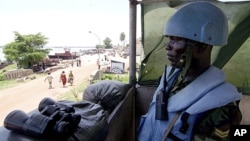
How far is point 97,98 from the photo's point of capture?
6.43ft

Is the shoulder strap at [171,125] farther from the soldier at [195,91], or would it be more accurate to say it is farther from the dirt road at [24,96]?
the dirt road at [24,96]

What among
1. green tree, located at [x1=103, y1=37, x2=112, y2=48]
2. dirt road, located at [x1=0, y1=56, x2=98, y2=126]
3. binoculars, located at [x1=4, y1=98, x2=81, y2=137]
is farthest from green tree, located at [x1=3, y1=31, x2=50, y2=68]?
binoculars, located at [x1=4, y1=98, x2=81, y2=137]

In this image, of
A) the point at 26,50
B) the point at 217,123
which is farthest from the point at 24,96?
the point at 26,50

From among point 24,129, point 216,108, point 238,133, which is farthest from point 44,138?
point 238,133

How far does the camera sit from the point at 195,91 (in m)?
1.14

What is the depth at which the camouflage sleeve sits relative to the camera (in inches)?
39.0

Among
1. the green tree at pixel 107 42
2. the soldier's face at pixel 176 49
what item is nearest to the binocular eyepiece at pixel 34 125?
the soldier's face at pixel 176 49

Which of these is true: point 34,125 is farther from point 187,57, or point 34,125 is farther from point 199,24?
point 199,24

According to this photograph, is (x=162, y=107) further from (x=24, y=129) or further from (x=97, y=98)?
(x=97, y=98)

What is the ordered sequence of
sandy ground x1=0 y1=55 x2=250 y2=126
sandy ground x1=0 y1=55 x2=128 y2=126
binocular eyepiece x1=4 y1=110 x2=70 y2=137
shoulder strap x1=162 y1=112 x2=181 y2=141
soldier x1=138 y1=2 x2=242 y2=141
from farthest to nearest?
sandy ground x1=0 y1=55 x2=250 y2=126, sandy ground x1=0 y1=55 x2=128 y2=126, shoulder strap x1=162 y1=112 x2=181 y2=141, soldier x1=138 y1=2 x2=242 y2=141, binocular eyepiece x1=4 y1=110 x2=70 y2=137

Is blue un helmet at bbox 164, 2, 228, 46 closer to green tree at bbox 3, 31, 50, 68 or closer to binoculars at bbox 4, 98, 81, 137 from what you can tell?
binoculars at bbox 4, 98, 81, 137

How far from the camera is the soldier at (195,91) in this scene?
3.36 ft

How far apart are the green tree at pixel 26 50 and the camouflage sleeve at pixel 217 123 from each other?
21.1 m

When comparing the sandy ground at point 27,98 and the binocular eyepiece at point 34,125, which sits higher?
the binocular eyepiece at point 34,125
